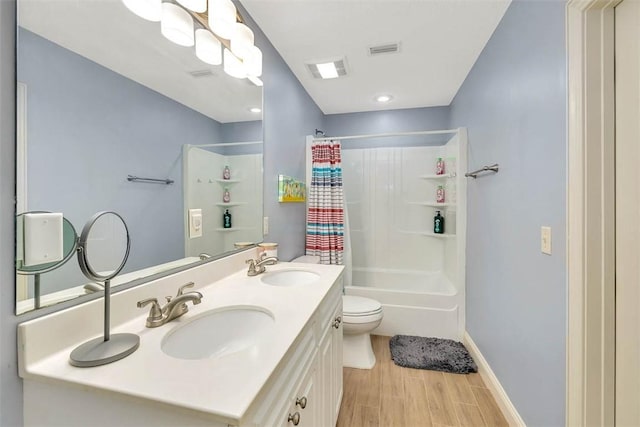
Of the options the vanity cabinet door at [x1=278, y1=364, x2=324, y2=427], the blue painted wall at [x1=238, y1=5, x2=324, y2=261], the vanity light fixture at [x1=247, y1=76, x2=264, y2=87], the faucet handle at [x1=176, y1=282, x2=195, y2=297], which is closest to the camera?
the vanity cabinet door at [x1=278, y1=364, x2=324, y2=427]

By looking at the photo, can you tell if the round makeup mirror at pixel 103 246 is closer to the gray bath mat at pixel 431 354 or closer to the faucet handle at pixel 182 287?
the faucet handle at pixel 182 287

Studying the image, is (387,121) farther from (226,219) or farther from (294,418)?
(294,418)

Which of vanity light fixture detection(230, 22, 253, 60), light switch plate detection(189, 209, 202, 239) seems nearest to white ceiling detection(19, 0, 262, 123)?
vanity light fixture detection(230, 22, 253, 60)

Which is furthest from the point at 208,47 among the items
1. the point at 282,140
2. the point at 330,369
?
the point at 330,369

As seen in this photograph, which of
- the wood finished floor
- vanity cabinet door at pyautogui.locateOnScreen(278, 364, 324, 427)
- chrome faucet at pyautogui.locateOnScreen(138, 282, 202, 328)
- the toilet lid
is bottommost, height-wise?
the wood finished floor

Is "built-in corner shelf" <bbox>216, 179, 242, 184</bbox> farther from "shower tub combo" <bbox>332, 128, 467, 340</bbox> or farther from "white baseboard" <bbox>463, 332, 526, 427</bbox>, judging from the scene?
"white baseboard" <bbox>463, 332, 526, 427</bbox>

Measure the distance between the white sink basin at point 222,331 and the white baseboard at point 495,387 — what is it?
155 centimetres

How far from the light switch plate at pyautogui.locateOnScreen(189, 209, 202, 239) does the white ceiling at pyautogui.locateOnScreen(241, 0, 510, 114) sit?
1.30m

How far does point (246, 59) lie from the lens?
1501mm

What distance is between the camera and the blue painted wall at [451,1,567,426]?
1121 millimetres

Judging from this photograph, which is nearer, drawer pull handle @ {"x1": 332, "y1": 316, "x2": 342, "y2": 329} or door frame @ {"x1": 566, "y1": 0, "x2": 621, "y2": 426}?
door frame @ {"x1": 566, "y1": 0, "x2": 621, "y2": 426}

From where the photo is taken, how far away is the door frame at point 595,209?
3.04ft
